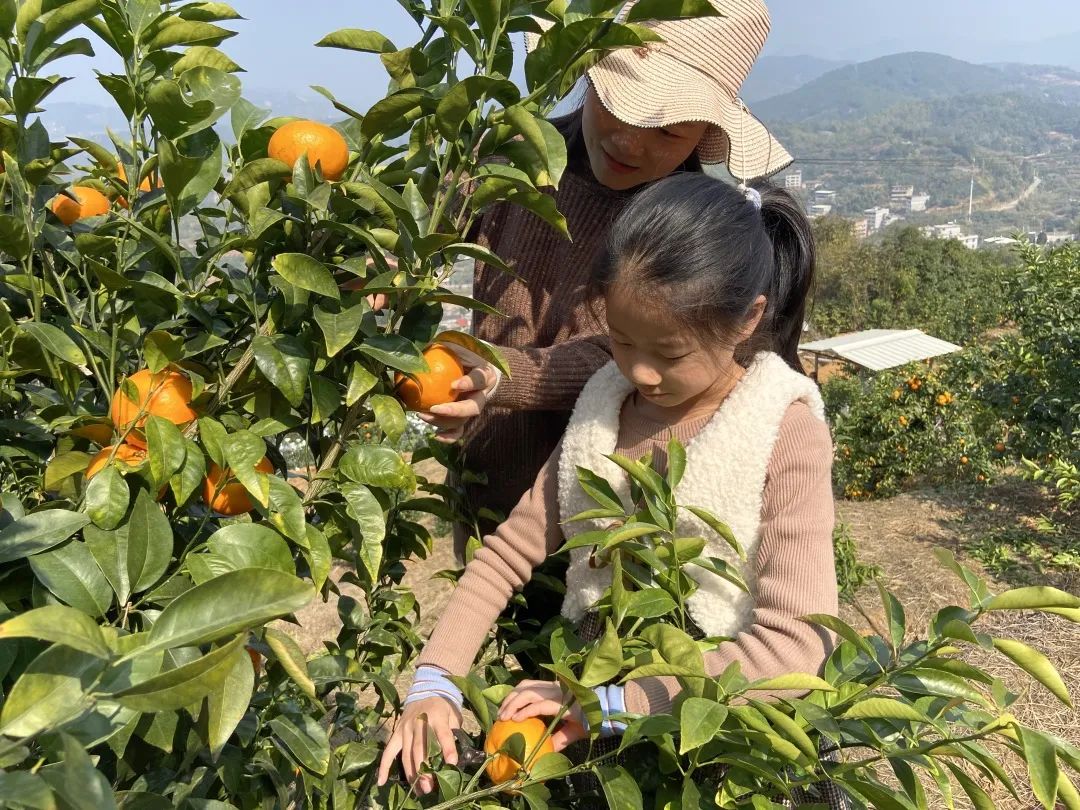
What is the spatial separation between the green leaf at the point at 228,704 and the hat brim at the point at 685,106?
776 mm

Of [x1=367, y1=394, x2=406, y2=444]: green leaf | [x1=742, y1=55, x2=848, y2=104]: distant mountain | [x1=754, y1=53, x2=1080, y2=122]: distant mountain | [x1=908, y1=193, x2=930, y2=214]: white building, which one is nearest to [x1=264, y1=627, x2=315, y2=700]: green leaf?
[x1=367, y1=394, x2=406, y2=444]: green leaf

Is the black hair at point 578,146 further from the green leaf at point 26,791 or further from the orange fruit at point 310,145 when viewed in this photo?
the green leaf at point 26,791

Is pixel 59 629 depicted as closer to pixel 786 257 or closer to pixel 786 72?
pixel 786 257

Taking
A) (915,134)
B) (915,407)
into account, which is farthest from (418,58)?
(915,134)

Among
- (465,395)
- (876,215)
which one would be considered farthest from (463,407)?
(876,215)

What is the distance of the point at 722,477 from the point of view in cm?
97

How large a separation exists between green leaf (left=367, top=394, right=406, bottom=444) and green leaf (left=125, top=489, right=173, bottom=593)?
0.73ft

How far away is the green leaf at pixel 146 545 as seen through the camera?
0.57 metres

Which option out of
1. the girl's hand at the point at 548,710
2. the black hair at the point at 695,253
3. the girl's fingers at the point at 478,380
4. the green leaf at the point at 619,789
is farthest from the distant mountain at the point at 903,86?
the green leaf at the point at 619,789

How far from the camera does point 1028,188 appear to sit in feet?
244

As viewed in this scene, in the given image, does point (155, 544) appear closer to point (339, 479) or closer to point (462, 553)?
point (339, 479)

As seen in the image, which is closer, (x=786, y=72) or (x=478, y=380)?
(x=478, y=380)

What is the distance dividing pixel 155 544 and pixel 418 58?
0.47 meters

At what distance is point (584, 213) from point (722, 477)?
48 cm
